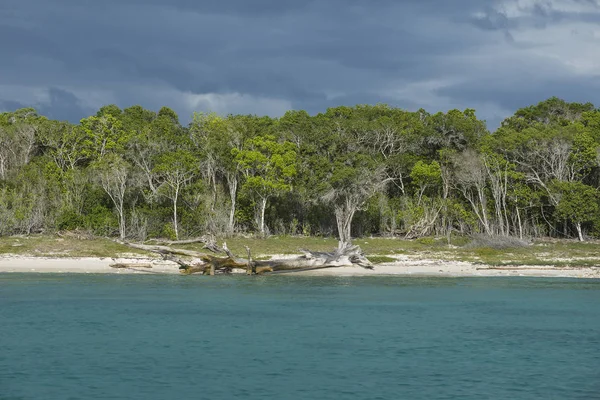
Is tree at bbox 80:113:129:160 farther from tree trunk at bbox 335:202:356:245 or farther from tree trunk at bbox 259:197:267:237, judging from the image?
tree trunk at bbox 335:202:356:245

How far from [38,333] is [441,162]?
44.2 metres

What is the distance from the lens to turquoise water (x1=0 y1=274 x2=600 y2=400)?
16.1 metres

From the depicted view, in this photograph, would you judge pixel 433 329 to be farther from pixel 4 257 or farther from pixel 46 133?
pixel 46 133

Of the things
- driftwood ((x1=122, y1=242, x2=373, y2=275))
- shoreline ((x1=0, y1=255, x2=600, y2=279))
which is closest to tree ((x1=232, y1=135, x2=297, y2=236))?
shoreline ((x1=0, y1=255, x2=600, y2=279))

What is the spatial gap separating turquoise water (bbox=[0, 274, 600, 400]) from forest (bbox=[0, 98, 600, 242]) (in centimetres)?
2011

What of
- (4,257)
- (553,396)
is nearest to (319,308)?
(553,396)

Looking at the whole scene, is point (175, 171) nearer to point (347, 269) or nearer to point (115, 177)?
point (115, 177)

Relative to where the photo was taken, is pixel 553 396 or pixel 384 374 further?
pixel 384 374

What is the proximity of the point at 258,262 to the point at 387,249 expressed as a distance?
50.0 feet

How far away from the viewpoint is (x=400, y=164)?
2409 inches

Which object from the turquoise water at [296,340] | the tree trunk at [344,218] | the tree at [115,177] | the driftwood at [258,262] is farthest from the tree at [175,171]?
the turquoise water at [296,340]

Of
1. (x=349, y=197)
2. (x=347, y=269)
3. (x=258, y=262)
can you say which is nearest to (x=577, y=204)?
(x=349, y=197)

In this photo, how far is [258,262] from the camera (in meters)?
34.9

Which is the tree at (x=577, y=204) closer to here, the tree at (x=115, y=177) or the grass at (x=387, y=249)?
the grass at (x=387, y=249)
